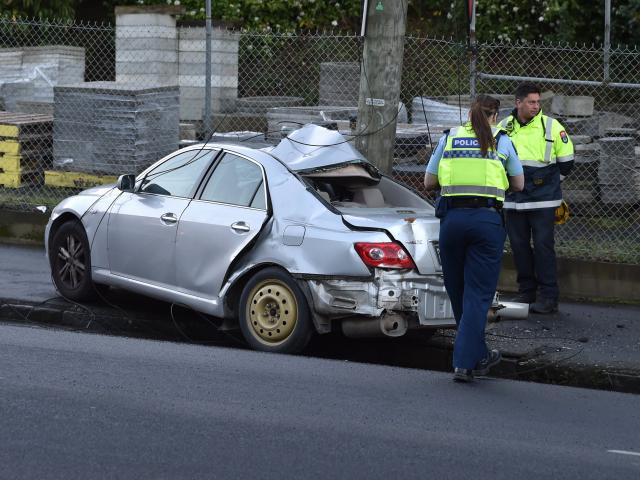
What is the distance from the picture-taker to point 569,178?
14383 mm

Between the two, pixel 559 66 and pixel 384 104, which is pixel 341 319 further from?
pixel 559 66

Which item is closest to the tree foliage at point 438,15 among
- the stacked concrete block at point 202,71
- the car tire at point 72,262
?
the stacked concrete block at point 202,71

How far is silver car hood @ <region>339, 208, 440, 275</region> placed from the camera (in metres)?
8.48

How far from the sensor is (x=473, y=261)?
26.4 ft

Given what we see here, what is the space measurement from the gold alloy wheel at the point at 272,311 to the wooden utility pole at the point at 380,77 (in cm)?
277

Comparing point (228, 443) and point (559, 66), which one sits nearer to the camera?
point (228, 443)

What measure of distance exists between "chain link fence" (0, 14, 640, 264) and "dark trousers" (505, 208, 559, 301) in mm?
1251

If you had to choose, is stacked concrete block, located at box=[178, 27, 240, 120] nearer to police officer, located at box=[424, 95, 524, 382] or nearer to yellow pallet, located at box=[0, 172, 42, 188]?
yellow pallet, located at box=[0, 172, 42, 188]

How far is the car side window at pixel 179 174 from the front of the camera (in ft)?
31.5

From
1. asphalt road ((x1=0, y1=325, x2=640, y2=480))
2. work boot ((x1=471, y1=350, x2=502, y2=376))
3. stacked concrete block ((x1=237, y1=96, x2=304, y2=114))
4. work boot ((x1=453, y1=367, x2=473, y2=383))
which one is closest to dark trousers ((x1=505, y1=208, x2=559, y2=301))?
work boot ((x1=471, y1=350, x2=502, y2=376))

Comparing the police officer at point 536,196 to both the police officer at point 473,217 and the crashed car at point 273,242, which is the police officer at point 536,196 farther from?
the police officer at point 473,217

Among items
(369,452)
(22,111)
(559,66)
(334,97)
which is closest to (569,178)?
(334,97)

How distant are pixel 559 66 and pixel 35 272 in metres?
10.2

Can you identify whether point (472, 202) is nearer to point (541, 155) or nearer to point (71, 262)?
point (541, 155)
